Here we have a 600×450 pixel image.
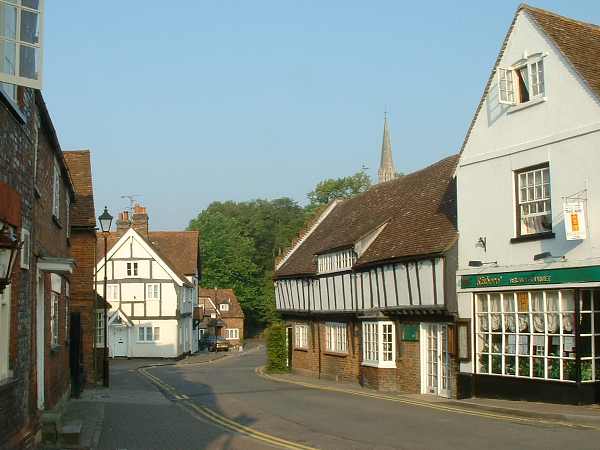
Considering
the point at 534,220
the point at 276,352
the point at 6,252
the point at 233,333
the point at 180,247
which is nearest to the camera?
the point at 6,252

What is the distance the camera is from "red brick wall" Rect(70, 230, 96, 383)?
25.5 metres

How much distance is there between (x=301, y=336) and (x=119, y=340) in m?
22.4

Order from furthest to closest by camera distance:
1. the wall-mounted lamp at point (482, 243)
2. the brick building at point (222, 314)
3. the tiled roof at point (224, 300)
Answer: the tiled roof at point (224, 300) < the brick building at point (222, 314) < the wall-mounted lamp at point (482, 243)

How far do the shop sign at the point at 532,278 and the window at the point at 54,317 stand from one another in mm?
10748

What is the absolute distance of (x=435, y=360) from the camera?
75.7ft

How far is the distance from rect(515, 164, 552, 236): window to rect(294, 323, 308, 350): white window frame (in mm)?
17280

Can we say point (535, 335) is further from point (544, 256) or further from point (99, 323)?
point (99, 323)

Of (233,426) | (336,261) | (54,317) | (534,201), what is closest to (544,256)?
(534,201)

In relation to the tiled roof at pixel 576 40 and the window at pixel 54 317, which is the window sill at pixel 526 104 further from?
the window at pixel 54 317

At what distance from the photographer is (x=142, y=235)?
55156mm

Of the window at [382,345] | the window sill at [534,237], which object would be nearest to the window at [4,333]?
the window sill at [534,237]

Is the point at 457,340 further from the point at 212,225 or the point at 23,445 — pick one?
the point at 212,225

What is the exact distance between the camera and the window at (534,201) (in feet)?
61.4

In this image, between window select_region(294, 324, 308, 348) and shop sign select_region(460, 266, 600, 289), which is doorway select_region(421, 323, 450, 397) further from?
window select_region(294, 324, 308, 348)
